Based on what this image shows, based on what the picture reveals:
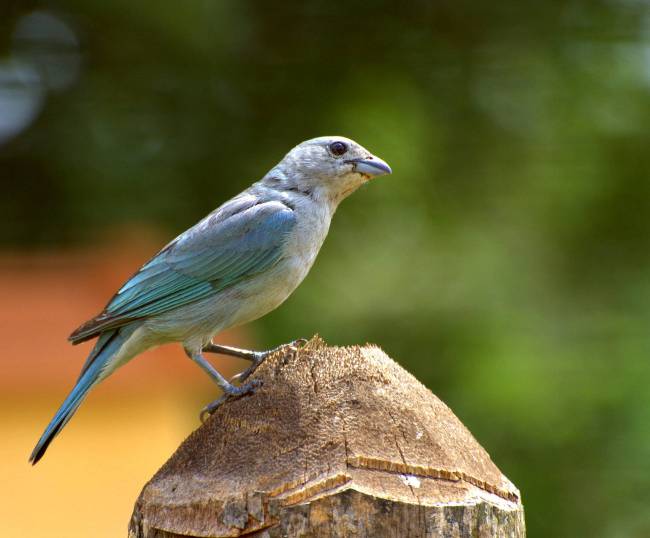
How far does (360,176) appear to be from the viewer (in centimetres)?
Result: 496

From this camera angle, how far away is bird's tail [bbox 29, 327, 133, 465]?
373cm

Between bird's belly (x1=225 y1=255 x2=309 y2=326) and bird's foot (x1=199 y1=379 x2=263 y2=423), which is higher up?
bird's belly (x1=225 y1=255 x2=309 y2=326)

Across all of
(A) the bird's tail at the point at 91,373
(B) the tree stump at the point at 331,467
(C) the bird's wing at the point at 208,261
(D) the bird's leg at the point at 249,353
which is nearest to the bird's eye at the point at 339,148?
(C) the bird's wing at the point at 208,261

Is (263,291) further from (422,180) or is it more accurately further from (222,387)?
(422,180)

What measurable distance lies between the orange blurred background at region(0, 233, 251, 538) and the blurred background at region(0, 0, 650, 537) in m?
0.15

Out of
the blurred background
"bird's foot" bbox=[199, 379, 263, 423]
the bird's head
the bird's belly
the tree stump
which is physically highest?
the blurred background

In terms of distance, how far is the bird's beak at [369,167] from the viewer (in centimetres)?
489

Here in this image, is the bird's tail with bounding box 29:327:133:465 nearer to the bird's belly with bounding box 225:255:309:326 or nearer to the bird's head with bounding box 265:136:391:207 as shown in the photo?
the bird's belly with bounding box 225:255:309:326

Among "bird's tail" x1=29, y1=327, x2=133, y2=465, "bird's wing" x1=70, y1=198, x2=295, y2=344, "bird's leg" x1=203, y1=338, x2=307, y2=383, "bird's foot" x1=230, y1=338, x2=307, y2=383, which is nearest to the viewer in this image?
"bird's foot" x1=230, y1=338, x2=307, y2=383

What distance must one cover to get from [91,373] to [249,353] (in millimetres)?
655

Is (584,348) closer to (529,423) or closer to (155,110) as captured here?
(529,423)

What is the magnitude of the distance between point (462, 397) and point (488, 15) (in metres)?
4.57

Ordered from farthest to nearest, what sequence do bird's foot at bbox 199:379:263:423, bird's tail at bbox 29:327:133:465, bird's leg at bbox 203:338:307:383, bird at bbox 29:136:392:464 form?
bird at bbox 29:136:392:464
bird's tail at bbox 29:327:133:465
bird's leg at bbox 203:338:307:383
bird's foot at bbox 199:379:263:423

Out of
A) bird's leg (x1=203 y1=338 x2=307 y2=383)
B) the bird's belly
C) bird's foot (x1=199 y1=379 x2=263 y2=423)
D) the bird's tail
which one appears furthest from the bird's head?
bird's foot (x1=199 y1=379 x2=263 y2=423)
